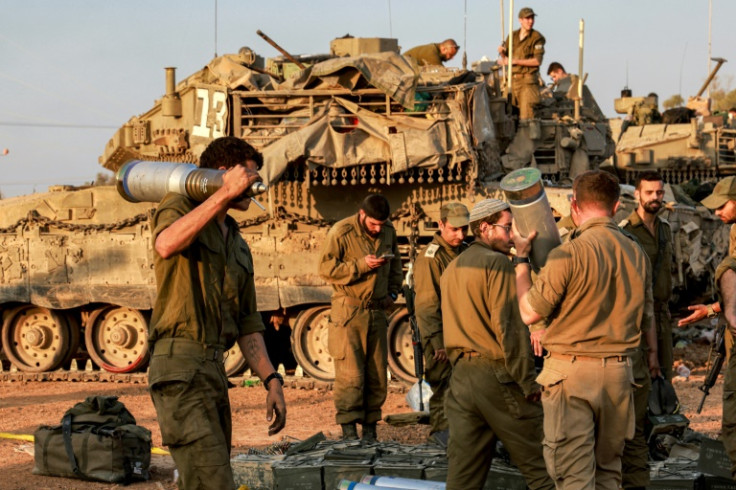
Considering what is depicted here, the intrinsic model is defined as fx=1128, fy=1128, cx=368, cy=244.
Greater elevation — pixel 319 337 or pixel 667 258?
pixel 667 258

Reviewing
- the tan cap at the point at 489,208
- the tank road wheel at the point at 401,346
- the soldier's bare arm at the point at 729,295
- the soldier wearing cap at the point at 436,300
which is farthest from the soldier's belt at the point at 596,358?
the tank road wheel at the point at 401,346

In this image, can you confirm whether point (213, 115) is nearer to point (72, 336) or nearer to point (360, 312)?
point (72, 336)

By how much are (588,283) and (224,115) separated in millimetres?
10141

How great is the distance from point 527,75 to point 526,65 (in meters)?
0.18

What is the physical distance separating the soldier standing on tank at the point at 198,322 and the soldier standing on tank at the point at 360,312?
14.4 ft

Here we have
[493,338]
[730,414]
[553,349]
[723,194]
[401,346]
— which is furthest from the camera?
[401,346]

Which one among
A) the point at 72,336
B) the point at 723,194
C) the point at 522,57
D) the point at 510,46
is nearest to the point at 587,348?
the point at 723,194

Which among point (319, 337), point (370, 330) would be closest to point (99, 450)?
point (370, 330)

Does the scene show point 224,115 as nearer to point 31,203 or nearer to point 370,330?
point 31,203

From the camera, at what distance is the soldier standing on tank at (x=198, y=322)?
503cm

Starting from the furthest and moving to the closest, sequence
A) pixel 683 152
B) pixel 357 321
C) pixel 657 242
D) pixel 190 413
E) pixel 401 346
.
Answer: pixel 683 152 < pixel 401 346 < pixel 357 321 < pixel 657 242 < pixel 190 413

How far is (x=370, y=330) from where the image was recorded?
1003 centimetres

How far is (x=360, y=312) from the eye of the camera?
10055 millimetres

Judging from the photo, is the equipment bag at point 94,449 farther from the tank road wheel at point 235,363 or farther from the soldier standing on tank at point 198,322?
the tank road wheel at point 235,363
